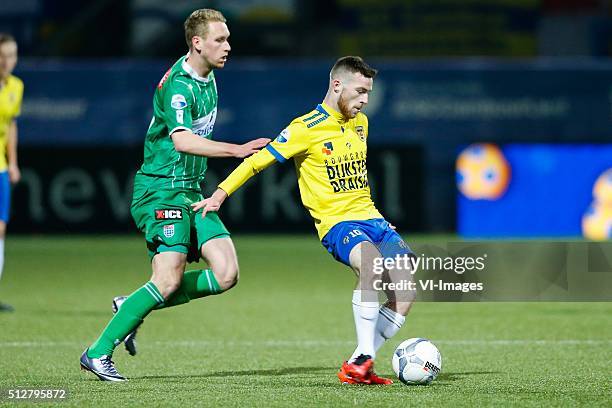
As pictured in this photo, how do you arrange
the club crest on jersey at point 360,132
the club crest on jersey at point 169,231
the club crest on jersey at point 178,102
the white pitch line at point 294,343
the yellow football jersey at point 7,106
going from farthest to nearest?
the yellow football jersey at point 7,106, the white pitch line at point 294,343, the club crest on jersey at point 360,132, the club crest on jersey at point 169,231, the club crest on jersey at point 178,102

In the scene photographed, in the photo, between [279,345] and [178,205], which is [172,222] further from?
[279,345]

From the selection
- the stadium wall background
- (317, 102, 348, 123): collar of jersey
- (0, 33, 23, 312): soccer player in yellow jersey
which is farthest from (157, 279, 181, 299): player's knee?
the stadium wall background

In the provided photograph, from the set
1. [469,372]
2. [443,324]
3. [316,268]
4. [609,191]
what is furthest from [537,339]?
[609,191]

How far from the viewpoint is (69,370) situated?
6773mm

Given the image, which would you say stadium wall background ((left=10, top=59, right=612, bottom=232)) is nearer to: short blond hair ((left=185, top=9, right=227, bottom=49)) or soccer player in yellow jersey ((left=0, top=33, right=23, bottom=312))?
soccer player in yellow jersey ((left=0, top=33, right=23, bottom=312))

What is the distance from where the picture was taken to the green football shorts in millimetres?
6461

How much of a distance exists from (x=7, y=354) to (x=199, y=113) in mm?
2017

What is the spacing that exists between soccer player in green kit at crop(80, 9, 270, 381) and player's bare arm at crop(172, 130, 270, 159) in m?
0.01

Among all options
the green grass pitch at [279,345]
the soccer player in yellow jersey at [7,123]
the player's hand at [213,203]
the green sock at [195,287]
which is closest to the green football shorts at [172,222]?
the green sock at [195,287]

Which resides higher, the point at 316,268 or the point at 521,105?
the point at 521,105

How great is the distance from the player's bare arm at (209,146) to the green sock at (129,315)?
0.75 meters

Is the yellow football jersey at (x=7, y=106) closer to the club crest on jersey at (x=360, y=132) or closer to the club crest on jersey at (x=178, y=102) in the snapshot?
the club crest on jersey at (x=178, y=102)

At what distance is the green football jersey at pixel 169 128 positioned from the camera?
6.43 meters

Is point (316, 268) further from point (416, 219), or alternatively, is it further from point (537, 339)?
point (537, 339)
